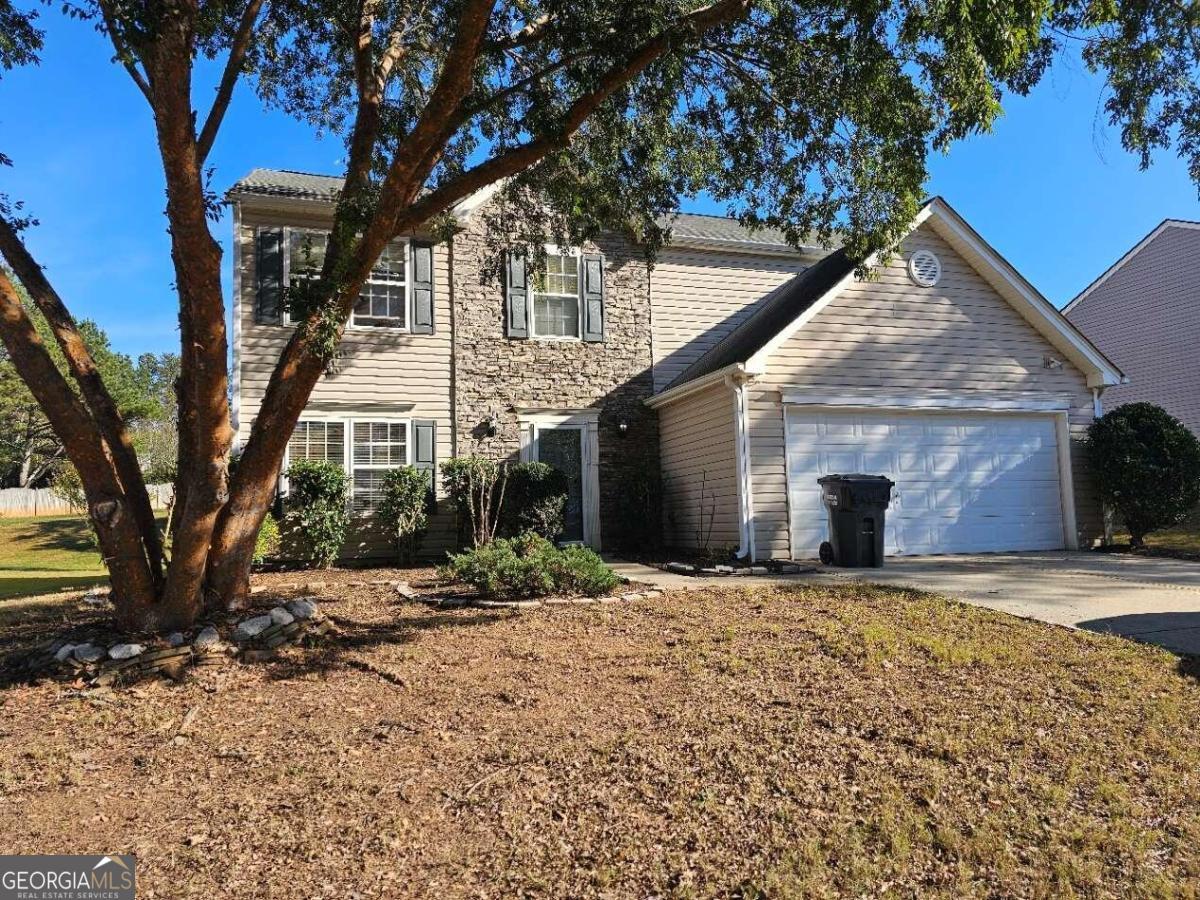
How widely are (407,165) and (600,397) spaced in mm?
8083

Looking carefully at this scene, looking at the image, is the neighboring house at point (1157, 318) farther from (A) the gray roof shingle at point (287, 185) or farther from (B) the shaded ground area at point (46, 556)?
(B) the shaded ground area at point (46, 556)

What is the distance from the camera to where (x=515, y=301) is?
13.1 m

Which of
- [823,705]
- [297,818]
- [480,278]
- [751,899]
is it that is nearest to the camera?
[751,899]

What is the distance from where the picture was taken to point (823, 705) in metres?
4.44

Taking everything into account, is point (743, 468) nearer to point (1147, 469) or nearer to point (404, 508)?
point (404, 508)

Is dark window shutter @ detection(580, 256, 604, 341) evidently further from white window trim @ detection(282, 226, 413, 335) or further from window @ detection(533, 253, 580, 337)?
white window trim @ detection(282, 226, 413, 335)

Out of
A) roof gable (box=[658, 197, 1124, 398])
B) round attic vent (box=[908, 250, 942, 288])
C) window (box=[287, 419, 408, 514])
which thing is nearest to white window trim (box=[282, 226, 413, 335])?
window (box=[287, 419, 408, 514])

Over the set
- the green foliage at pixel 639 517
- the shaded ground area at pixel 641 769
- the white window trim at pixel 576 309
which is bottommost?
the shaded ground area at pixel 641 769

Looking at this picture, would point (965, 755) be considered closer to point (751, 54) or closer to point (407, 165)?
point (407, 165)

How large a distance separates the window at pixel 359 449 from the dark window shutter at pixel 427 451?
183mm

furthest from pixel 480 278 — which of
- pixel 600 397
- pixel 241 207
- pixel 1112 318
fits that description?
pixel 1112 318

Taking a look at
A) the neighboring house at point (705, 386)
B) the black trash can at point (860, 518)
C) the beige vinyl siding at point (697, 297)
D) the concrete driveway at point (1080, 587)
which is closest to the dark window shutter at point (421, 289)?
the neighboring house at point (705, 386)

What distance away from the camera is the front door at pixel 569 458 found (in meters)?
13.1

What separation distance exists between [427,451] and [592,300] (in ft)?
12.5
